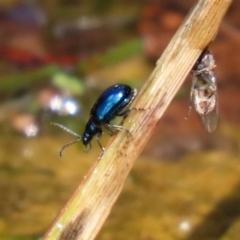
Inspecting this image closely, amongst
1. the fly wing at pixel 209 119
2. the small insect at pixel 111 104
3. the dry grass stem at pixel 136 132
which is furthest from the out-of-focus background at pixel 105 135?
the dry grass stem at pixel 136 132

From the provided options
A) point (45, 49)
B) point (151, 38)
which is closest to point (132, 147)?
point (151, 38)

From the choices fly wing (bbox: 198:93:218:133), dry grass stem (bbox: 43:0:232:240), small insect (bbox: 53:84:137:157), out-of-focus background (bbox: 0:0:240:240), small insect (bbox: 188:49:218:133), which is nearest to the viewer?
dry grass stem (bbox: 43:0:232:240)

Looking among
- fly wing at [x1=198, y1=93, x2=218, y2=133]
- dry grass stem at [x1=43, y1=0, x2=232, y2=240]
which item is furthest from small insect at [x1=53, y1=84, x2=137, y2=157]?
dry grass stem at [x1=43, y1=0, x2=232, y2=240]

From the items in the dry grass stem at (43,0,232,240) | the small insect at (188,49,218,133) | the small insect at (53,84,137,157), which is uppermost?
the small insect at (53,84,137,157)

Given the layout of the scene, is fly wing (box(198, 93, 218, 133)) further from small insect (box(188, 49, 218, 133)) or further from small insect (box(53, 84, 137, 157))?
small insect (box(53, 84, 137, 157))

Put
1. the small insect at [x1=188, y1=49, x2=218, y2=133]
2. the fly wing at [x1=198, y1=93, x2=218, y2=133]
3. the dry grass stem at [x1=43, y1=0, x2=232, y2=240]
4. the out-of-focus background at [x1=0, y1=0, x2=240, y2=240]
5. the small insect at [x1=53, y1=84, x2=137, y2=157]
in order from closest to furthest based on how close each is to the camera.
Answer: the dry grass stem at [x1=43, y1=0, x2=232, y2=240] → the small insect at [x1=188, y1=49, x2=218, y2=133] → the fly wing at [x1=198, y1=93, x2=218, y2=133] → the small insect at [x1=53, y1=84, x2=137, y2=157] → the out-of-focus background at [x1=0, y1=0, x2=240, y2=240]

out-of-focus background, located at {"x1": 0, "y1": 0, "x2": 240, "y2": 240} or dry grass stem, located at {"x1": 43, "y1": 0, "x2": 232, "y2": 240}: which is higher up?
out-of-focus background, located at {"x1": 0, "y1": 0, "x2": 240, "y2": 240}

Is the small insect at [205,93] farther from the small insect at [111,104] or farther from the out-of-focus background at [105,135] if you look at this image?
the out-of-focus background at [105,135]
